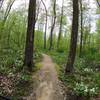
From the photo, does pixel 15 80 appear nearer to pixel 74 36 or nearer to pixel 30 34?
pixel 30 34

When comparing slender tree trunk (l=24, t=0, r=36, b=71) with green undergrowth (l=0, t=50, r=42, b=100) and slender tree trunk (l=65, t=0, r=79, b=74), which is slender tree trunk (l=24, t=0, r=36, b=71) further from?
slender tree trunk (l=65, t=0, r=79, b=74)

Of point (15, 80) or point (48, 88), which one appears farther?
point (15, 80)

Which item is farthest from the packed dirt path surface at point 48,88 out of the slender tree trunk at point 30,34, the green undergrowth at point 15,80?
the slender tree trunk at point 30,34

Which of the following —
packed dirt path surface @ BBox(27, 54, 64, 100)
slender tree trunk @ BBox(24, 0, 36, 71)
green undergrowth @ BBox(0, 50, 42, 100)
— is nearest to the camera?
packed dirt path surface @ BBox(27, 54, 64, 100)

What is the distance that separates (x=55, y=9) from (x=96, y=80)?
2452 cm

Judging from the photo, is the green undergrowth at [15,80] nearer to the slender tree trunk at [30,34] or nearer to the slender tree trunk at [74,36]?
the slender tree trunk at [30,34]

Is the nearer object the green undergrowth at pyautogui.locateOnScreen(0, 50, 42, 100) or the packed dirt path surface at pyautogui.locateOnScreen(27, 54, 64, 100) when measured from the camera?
the packed dirt path surface at pyautogui.locateOnScreen(27, 54, 64, 100)

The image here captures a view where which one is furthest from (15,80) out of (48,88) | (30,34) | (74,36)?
(74,36)

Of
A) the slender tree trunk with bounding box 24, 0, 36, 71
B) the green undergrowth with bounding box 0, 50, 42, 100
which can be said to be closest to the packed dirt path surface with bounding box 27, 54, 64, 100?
the green undergrowth with bounding box 0, 50, 42, 100

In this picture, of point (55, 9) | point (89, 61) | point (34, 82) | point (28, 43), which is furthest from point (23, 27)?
point (34, 82)

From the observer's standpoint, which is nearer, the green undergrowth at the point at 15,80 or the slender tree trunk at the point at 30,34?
the green undergrowth at the point at 15,80

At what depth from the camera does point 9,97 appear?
370 inches

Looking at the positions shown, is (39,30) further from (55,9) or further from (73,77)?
(73,77)

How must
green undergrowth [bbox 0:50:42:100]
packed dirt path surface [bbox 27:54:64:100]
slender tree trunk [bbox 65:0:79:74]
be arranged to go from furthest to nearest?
slender tree trunk [bbox 65:0:79:74]
green undergrowth [bbox 0:50:42:100]
packed dirt path surface [bbox 27:54:64:100]
